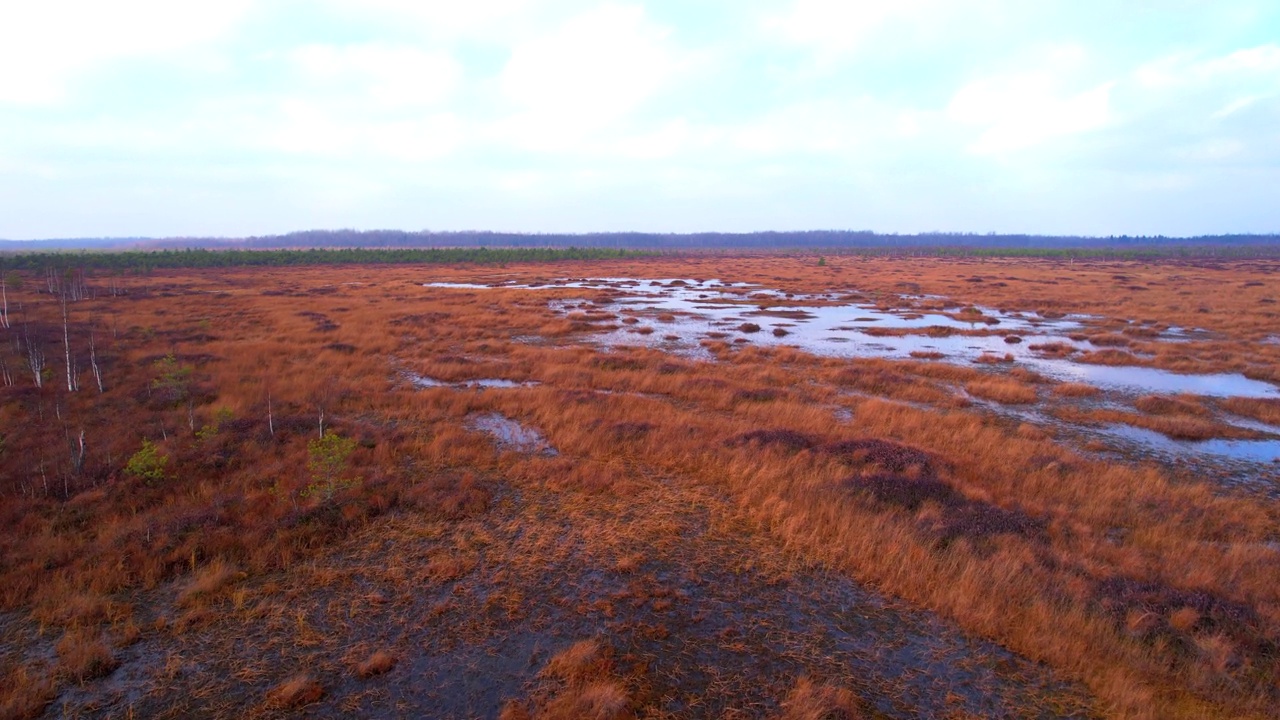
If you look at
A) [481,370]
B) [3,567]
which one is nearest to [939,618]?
[3,567]

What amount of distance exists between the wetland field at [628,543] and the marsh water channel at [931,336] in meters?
0.37

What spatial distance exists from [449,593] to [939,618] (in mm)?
6625

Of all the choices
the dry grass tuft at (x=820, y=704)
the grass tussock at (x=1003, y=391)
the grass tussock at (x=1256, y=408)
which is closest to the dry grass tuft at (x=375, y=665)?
the dry grass tuft at (x=820, y=704)

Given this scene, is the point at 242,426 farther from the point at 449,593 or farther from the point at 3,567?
the point at 449,593

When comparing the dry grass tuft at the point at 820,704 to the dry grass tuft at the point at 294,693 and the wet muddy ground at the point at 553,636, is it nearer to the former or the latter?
the wet muddy ground at the point at 553,636

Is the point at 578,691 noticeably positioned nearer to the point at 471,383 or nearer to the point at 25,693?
the point at 25,693

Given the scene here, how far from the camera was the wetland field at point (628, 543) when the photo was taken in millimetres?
6234

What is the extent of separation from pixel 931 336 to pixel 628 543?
28.7 meters

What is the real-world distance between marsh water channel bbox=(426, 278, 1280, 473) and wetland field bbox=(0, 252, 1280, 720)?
1.20 ft

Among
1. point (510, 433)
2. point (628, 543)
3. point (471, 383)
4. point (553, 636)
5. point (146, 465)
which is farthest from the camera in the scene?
point (471, 383)

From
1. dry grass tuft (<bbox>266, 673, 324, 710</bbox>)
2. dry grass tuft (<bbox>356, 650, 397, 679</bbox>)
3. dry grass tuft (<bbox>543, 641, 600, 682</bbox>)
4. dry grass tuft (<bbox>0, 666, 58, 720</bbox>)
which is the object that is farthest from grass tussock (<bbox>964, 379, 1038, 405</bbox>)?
dry grass tuft (<bbox>0, 666, 58, 720</bbox>)

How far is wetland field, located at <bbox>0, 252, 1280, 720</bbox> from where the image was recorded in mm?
6234

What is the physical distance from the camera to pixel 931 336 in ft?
106

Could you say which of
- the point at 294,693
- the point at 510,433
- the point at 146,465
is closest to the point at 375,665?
the point at 294,693
